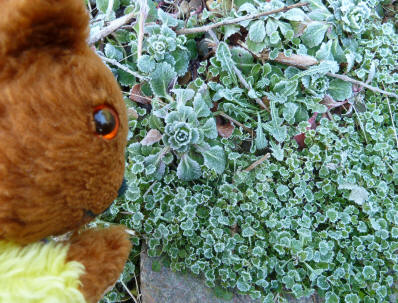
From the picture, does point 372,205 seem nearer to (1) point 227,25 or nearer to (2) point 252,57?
(2) point 252,57

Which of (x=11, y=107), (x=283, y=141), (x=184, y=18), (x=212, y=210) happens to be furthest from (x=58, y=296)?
(x=184, y=18)

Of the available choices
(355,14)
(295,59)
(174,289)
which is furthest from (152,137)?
(355,14)

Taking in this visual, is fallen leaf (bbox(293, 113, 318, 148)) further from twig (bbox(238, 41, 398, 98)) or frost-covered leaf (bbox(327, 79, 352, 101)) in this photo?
twig (bbox(238, 41, 398, 98))

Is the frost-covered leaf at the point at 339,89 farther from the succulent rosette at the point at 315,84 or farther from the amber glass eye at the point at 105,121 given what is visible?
the amber glass eye at the point at 105,121

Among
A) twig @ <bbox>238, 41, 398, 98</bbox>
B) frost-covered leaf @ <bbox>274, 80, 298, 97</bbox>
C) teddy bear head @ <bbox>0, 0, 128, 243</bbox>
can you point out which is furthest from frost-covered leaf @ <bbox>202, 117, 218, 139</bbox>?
teddy bear head @ <bbox>0, 0, 128, 243</bbox>

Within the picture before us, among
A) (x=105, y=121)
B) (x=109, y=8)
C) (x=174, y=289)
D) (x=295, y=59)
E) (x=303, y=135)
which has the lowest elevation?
(x=174, y=289)

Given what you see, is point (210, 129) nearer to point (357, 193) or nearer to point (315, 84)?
point (315, 84)

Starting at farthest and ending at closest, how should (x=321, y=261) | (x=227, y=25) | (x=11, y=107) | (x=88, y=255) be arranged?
(x=227, y=25)
(x=321, y=261)
(x=88, y=255)
(x=11, y=107)
